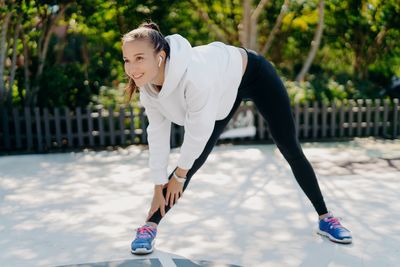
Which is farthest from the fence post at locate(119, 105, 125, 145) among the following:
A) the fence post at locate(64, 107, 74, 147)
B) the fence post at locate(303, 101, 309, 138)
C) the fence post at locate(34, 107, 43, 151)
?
the fence post at locate(303, 101, 309, 138)

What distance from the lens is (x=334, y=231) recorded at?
132 inches

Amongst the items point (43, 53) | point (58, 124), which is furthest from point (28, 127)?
point (43, 53)

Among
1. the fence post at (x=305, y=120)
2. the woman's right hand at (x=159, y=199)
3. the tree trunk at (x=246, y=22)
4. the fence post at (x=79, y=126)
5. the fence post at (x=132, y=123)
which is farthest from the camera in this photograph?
the tree trunk at (x=246, y=22)

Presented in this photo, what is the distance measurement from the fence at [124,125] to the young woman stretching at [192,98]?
4.34 metres

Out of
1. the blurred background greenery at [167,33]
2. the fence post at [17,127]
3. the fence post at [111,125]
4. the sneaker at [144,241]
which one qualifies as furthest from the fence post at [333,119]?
the sneaker at [144,241]

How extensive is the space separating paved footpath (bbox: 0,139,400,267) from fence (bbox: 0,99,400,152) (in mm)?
948

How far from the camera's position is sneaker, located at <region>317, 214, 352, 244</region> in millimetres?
3314

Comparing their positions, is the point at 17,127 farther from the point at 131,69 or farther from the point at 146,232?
the point at 131,69

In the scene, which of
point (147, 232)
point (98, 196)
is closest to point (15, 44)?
point (98, 196)

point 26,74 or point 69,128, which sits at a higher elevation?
point 26,74

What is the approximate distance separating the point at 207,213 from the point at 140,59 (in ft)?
6.24

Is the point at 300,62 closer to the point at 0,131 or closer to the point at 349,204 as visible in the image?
the point at 0,131

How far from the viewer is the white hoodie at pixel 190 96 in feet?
8.54

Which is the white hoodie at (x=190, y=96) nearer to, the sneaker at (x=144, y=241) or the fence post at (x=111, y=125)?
the sneaker at (x=144, y=241)
